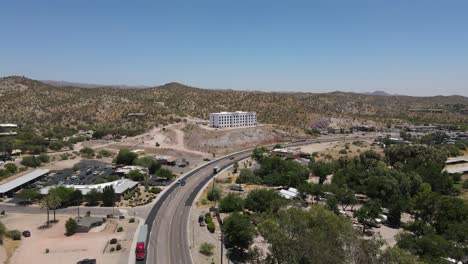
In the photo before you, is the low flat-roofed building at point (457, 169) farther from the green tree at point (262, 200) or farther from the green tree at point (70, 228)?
the green tree at point (70, 228)

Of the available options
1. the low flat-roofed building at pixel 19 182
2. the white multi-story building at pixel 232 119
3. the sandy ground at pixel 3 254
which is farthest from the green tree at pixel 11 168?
the white multi-story building at pixel 232 119

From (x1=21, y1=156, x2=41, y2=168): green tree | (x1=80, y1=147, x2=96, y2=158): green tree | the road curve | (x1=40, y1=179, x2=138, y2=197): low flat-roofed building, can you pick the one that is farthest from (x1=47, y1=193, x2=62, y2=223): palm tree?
(x1=80, y1=147, x2=96, y2=158): green tree

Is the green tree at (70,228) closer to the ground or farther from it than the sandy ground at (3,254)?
farther from it

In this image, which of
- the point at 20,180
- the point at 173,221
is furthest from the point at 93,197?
the point at 20,180

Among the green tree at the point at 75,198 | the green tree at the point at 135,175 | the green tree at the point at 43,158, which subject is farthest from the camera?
the green tree at the point at 43,158

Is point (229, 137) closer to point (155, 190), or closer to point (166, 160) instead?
point (166, 160)

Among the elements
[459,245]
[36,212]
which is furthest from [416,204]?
[36,212]

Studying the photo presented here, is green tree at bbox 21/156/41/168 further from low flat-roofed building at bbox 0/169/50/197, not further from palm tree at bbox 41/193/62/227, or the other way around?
palm tree at bbox 41/193/62/227

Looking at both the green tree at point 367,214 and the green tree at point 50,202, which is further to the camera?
the green tree at point 50,202
